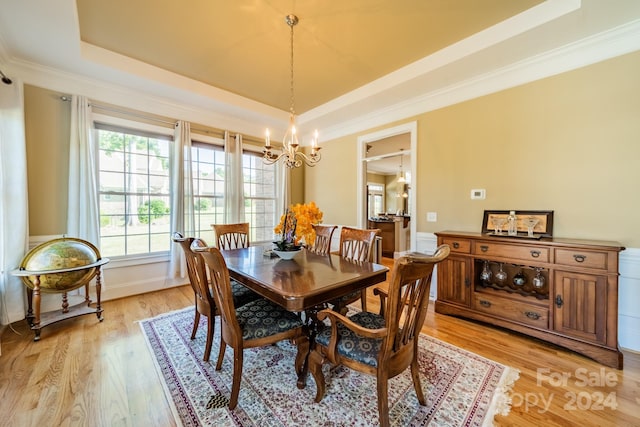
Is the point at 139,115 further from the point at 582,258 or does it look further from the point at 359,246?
the point at 582,258

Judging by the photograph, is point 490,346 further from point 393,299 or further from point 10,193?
point 10,193

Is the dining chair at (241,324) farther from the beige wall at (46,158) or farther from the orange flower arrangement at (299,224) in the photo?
the beige wall at (46,158)

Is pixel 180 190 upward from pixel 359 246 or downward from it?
upward

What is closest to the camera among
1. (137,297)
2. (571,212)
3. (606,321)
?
(606,321)

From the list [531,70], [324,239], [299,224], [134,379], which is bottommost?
[134,379]

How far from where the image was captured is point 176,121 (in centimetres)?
364

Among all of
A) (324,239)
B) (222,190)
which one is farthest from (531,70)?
(222,190)

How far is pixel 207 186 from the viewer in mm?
4043

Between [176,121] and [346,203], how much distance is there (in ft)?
9.96

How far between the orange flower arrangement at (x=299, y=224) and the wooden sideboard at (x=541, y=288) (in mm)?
1654

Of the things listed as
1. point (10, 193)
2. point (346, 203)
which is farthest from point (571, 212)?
point (10, 193)

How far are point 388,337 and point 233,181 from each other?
144 inches

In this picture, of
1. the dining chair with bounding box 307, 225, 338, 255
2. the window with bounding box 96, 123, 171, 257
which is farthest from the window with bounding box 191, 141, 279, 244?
the dining chair with bounding box 307, 225, 338, 255

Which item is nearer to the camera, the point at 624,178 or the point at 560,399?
the point at 560,399
